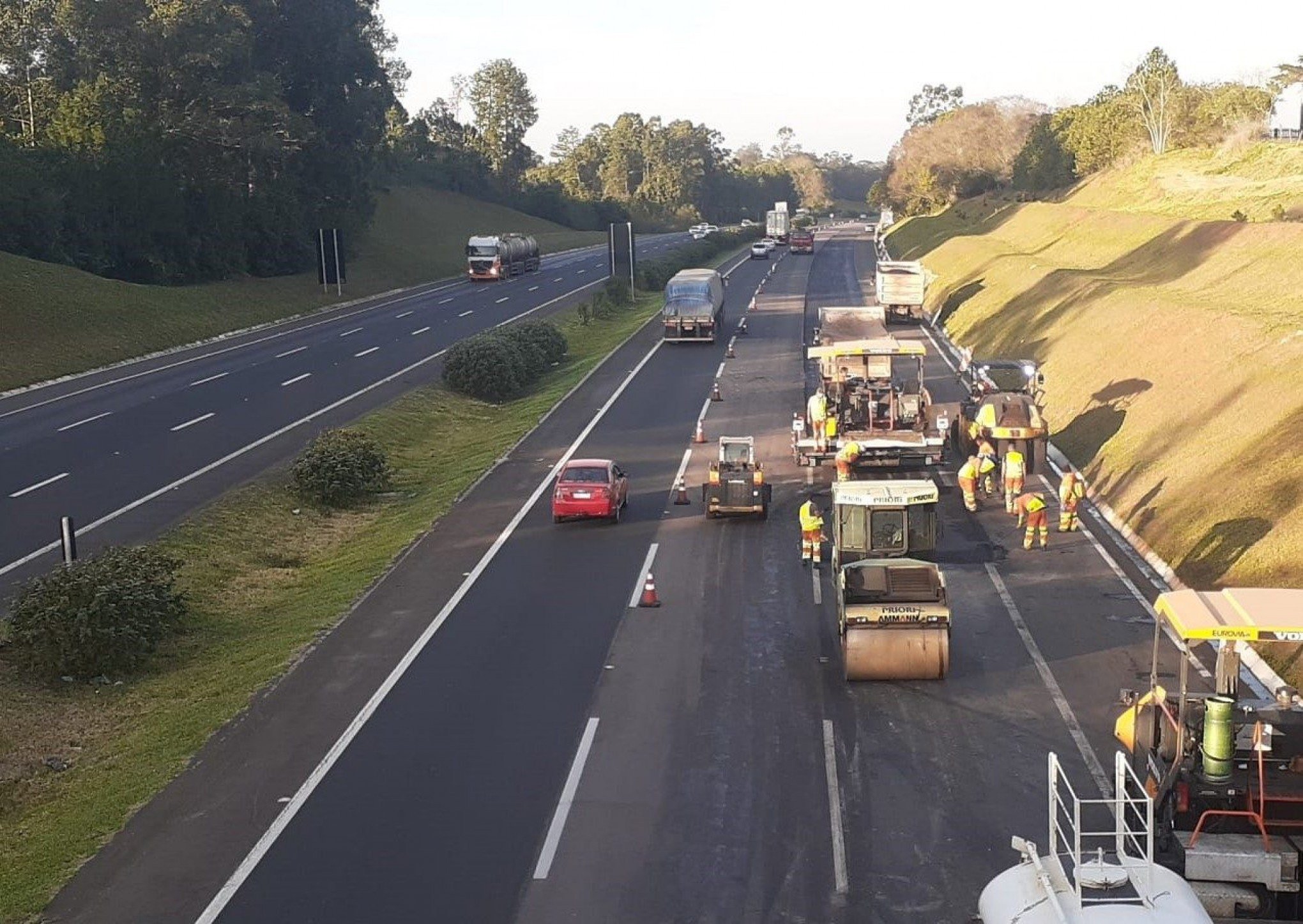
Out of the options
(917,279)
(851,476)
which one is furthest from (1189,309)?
(917,279)

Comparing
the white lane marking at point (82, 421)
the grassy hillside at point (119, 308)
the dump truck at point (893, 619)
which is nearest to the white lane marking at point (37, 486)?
the white lane marking at point (82, 421)

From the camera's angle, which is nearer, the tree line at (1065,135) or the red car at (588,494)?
the red car at (588,494)

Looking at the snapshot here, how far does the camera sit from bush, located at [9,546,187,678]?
20156mm

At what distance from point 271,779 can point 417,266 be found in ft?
284

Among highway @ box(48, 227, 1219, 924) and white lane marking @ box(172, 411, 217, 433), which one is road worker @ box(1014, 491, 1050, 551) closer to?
highway @ box(48, 227, 1219, 924)

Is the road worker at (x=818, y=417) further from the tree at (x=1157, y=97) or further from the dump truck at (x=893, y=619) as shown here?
the tree at (x=1157, y=97)

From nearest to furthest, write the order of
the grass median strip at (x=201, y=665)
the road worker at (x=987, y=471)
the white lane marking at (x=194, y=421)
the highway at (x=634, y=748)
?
the highway at (x=634, y=748) → the grass median strip at (x=201, y=665) → the road worker at (x=987, y=471) → the white lane marking at (x=194, y=421)

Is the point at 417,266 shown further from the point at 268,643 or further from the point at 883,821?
the point at 883,821

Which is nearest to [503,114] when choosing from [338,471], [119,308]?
[119,308]

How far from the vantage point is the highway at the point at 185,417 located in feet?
96.4

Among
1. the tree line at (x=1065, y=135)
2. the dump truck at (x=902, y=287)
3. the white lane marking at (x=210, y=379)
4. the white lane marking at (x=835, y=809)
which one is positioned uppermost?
the tree line at (x=1065, y=135)

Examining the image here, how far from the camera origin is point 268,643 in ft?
69.8

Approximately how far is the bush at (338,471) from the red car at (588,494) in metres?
6.14

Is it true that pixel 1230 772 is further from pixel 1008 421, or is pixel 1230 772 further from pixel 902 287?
pixel 902 287
